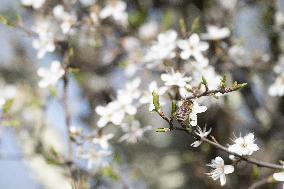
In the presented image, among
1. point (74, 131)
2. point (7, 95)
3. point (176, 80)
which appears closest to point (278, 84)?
point (176, 80)

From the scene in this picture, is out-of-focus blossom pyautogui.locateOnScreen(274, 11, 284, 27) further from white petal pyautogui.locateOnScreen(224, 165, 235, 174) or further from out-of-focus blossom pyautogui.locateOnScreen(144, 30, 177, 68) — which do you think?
white petal pyautogui.locateOnScreen(224, 165, 235, 174)

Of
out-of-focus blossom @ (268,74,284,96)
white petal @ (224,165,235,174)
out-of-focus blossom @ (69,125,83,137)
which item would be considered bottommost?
white petal @ (224,165,235,174)

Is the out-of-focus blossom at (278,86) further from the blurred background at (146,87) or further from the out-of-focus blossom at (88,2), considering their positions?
the out-of-focus blossom at (88,2)

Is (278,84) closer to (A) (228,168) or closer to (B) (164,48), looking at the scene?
(B) (164,48)

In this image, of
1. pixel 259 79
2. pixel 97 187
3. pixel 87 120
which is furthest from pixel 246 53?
pixel 87 120

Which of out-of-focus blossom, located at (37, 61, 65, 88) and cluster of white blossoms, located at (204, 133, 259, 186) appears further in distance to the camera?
out-of-focus blossom, located at (37, 61, 65, 88)

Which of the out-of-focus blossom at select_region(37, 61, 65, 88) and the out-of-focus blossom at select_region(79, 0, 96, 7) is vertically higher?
the out-of-focus blossom at select_region(79, 0, 96, 7)

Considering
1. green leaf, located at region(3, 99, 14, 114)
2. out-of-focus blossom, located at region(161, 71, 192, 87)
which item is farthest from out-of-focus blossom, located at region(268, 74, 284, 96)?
green leaf, located at region(3, 99, 14, 114)
